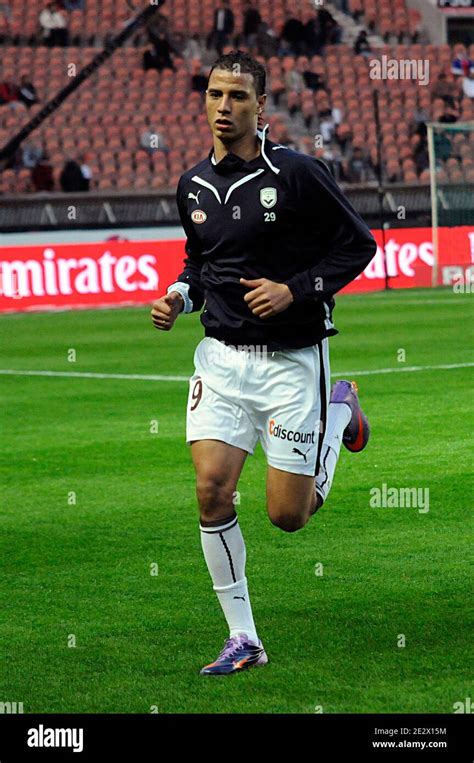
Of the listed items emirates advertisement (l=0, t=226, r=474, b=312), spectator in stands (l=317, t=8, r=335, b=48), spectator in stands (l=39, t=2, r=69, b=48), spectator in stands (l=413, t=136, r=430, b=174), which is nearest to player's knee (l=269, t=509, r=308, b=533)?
emirates advertisement (l=0, t=226, r=474, b=312)

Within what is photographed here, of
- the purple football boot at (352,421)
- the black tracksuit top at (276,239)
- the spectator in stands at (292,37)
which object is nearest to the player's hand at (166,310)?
the black tracksuit top at (276,239)

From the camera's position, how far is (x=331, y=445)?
265 inches

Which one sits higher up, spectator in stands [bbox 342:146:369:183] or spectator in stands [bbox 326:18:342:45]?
spectator in stands [bbox 326:18:342:45]

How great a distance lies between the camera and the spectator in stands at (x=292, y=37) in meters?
33.5

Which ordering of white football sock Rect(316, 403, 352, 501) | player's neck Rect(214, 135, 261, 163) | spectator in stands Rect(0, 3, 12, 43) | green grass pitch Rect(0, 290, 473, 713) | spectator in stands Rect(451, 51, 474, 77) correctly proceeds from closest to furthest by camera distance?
1. green grass pitch Rect(0, 290, 473, 713)
2. player's neck Rect(214, 135, 261, 163)
3. white football sock Rect(316, 403, 352, 501)
4. spectator in stands Rect(0, 3, 12, 43)
5. spectator in stands Rect(451, 51, 474, 77)

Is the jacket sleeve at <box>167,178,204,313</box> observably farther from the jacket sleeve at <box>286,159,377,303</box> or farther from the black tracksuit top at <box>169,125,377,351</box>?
the jacket sleeve at <box>286,159,377,303</box>

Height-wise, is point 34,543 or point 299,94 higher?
point 299,94

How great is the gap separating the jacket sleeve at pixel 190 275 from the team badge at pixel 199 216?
0.08 meters

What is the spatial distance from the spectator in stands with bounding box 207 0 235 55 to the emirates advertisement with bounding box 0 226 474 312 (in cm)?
880

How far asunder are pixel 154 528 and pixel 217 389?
2.65 metres

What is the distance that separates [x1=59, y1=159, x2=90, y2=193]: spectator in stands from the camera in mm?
27406
